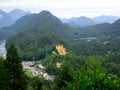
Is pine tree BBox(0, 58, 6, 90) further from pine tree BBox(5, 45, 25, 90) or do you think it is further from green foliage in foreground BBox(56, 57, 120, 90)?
green foliage in foreground BBox(56, 57, 120, 90)

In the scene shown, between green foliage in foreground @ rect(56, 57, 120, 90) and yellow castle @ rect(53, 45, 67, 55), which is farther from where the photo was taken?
yellow castle @ rect(53, 45, 67, 55)

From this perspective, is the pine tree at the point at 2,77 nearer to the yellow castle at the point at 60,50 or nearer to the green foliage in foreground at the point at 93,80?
the green foliage in foreground at the point at 93,80

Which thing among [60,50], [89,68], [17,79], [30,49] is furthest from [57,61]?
[89,68]

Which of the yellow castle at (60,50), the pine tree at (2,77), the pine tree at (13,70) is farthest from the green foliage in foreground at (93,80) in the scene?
the yellow castle at (60,50)

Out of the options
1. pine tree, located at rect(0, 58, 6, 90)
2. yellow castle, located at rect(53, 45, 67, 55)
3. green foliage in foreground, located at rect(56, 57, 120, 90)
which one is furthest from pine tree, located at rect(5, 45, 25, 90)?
yellow castle, located at rect(53, 45, 67, 55)

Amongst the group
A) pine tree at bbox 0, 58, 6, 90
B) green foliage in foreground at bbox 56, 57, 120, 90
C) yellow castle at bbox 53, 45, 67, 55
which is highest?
green foliage in foreground at bbox 56, 57, 120, 90

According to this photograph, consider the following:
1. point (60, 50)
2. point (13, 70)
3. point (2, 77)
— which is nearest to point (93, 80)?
point (2, 77)

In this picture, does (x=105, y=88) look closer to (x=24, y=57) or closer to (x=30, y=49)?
(x=24, y=57)

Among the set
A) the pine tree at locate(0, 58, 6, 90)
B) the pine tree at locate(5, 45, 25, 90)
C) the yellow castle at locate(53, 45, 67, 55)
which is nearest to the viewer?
the pine tree at locate(0, 58, 6, 90)
